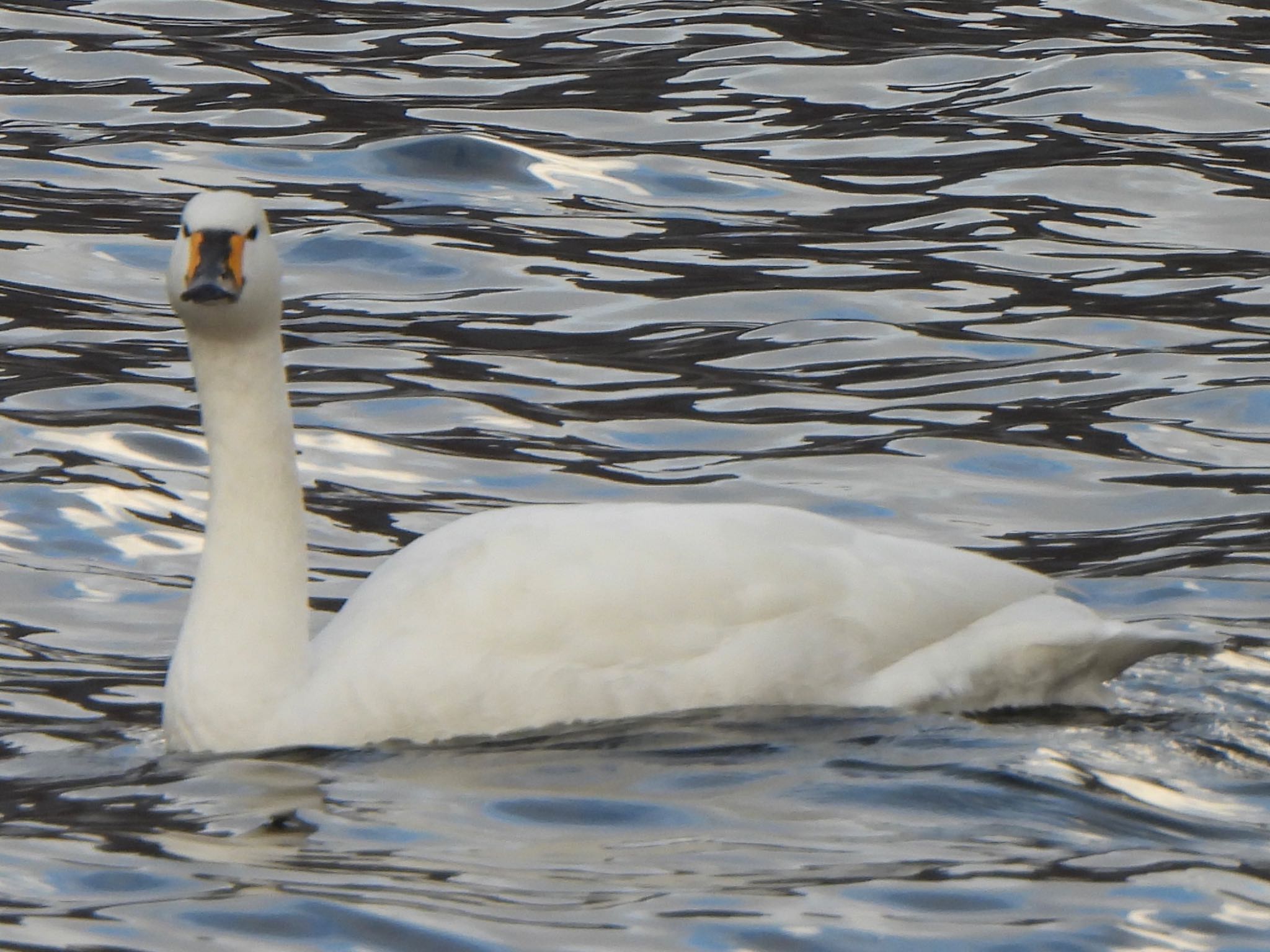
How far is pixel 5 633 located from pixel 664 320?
4.14 metres

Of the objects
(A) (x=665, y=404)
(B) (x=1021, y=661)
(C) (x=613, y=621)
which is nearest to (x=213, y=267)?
(C) (x=613, y=621)

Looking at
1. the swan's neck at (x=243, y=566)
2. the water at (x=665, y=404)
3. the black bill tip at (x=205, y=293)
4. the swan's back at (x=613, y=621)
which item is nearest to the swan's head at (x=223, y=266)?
the black bill tip at (x=205, y=293)

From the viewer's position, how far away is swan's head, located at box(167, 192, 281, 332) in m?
6.25

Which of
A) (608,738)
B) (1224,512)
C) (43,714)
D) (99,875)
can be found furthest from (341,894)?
(1224,512)

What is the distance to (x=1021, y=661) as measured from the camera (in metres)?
6.83

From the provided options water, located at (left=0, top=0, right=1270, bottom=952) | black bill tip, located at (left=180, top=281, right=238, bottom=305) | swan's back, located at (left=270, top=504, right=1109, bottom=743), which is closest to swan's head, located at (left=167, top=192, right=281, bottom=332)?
black bill tip, located at (left=180, top=281, right=238, bottom=305)

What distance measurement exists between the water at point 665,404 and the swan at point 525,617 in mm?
130

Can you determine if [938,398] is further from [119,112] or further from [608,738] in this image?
[119,112]

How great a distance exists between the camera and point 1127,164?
13141mm

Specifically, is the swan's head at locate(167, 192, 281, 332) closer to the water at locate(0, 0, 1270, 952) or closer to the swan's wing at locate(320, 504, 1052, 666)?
the swan's wing at locate(320, 504, 1052, 666)

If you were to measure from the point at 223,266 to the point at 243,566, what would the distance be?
87cm

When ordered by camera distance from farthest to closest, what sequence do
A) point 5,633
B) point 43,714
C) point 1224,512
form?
1. point 1224,512
2. point 5,633
3. point 43,714

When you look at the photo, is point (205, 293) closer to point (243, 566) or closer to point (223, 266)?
point (223, 266)

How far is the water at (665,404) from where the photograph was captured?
5.43 meters
